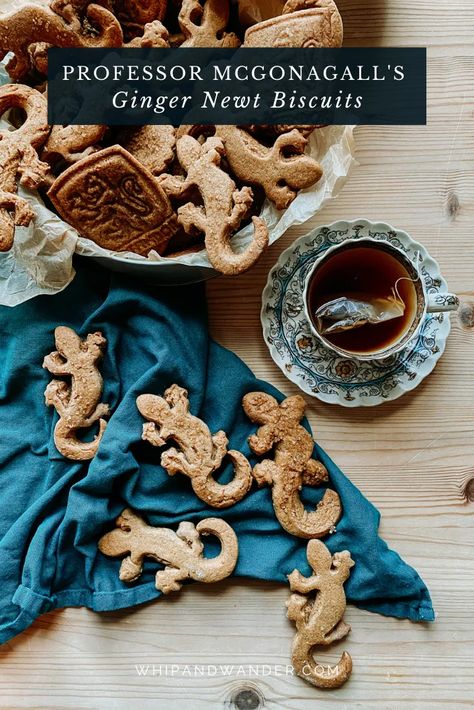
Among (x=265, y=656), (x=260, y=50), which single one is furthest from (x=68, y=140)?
(x=265, y=656)

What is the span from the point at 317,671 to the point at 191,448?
1.27ft

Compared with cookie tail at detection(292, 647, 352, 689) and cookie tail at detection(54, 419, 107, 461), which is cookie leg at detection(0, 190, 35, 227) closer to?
cookie tail at detection(54, 419, 107, 461)

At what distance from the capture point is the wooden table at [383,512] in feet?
3.23

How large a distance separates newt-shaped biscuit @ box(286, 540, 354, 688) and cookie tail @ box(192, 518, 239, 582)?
94mm

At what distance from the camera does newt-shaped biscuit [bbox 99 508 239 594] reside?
0.96 metres

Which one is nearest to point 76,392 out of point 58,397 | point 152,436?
point 58,397

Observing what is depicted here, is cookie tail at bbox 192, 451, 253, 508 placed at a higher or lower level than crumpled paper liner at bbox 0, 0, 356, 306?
lower

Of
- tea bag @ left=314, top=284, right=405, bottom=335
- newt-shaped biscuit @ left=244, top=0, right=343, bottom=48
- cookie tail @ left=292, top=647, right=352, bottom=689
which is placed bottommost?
cookie tail @ left=292, top=647, right=352, bottom=689

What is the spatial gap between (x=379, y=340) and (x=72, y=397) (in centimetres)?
48

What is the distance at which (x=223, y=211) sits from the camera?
869mm

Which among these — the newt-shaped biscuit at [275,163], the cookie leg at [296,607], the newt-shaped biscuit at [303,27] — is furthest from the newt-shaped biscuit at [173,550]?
the newt-shaped biscuit at [303,27]

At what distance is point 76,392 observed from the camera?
0.98 meters

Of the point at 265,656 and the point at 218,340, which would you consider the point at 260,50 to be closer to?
the point at 218,340

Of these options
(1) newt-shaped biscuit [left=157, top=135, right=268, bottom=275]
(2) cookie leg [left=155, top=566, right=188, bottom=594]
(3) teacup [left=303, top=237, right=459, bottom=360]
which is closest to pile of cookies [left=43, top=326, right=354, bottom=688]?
(2) cookie leg [left=155, top=566, right=188, bottom=594]
